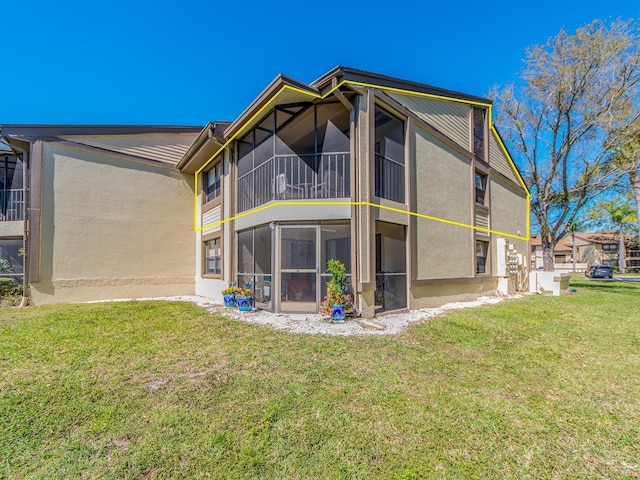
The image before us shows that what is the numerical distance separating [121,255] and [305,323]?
8.64m

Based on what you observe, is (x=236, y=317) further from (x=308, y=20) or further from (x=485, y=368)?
(x=308, y=20)

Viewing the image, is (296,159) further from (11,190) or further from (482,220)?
(11,190)

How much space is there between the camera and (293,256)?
26.6ft

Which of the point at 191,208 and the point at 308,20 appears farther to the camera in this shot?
the point at 191,208

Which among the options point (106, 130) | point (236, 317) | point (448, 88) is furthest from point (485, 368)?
point (106, 130)

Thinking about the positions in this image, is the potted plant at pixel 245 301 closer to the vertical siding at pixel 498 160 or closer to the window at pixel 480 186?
the window at pixel 480 186

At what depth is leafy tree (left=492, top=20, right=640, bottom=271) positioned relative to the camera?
15133mm

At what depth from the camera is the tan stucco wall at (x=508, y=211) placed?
1369 centimetres

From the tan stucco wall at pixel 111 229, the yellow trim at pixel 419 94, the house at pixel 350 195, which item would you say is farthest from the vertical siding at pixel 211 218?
the yellow trim at pixel 419 94

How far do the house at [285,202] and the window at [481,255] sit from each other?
3.3 inches

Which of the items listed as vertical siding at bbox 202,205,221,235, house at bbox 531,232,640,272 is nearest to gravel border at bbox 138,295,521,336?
vertical siding at bbox 202,205,221,235

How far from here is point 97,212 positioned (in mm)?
11328

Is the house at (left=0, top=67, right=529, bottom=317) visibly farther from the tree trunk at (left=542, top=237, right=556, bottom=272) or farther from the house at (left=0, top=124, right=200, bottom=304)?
the tree trunk at (left=542, top=237, right=556, bottom=272)

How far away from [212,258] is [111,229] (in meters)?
3.81
